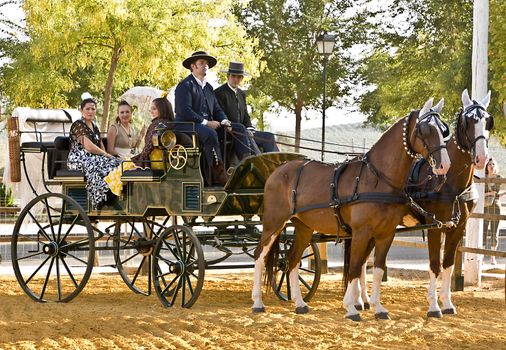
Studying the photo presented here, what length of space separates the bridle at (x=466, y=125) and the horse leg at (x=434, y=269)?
3.26 ft

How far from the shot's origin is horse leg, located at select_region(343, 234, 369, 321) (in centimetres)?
1028

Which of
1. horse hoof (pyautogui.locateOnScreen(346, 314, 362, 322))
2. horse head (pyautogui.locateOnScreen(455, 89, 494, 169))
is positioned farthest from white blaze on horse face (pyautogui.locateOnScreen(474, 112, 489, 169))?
horse hoof (pyautogui.locateOnScreen(346, 314, 362, 322))

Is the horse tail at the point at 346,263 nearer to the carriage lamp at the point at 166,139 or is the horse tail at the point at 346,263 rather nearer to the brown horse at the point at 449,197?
A: the brown horse at the point at 449,197

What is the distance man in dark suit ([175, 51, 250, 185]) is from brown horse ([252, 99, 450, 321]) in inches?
26.1

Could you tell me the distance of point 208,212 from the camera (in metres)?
11.3

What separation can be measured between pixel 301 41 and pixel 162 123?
30535 mm

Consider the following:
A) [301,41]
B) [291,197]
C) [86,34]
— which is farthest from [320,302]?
[301,41]

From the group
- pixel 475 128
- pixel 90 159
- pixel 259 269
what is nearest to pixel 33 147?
pixel 90 159

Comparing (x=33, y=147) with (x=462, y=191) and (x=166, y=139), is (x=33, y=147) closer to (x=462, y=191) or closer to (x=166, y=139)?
(x=166, y=139)

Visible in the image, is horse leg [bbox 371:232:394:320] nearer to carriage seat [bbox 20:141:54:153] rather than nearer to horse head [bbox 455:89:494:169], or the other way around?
horse head [bbox 455:89:494:169]

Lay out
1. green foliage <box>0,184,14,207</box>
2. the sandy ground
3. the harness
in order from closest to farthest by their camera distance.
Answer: the sandy ground
the harness
green foliage <box>0,184,14,207</box>

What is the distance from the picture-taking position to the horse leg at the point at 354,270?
10.3 meters

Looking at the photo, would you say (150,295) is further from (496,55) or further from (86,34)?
(496,55)

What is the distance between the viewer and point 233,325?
9.91 m
